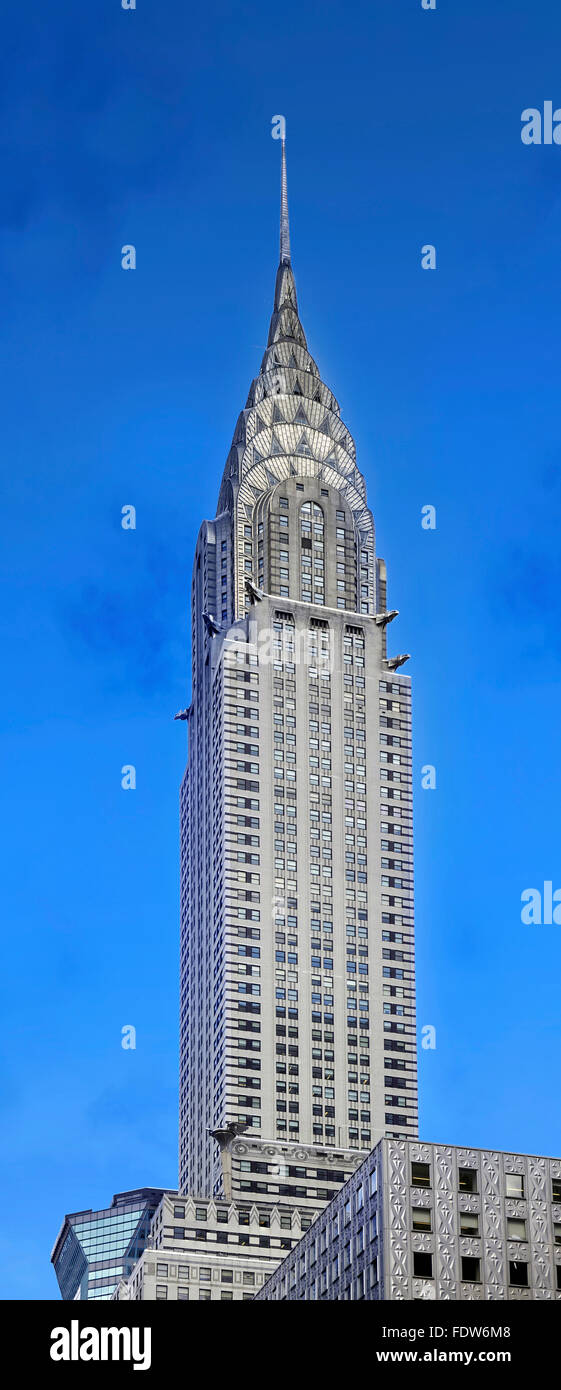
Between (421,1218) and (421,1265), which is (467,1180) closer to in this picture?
(421,1218)

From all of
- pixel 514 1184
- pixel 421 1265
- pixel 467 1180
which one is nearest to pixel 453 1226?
pixel 421 1265

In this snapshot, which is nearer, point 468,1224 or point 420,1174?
point 468,1224

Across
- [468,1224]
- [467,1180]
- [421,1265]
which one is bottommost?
[421,1265]

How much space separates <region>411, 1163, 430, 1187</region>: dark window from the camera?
151375 mm

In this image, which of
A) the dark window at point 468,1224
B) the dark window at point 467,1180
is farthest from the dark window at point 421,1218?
the dark window at point 467,1180

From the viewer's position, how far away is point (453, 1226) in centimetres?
15025

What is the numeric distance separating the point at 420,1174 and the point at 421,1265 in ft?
19.1

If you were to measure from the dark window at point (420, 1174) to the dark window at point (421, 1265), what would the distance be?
Answer: 439 centimetres

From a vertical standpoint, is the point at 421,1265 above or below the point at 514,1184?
below

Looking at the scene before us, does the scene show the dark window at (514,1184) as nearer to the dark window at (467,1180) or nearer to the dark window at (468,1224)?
the dark window at (467,1180)

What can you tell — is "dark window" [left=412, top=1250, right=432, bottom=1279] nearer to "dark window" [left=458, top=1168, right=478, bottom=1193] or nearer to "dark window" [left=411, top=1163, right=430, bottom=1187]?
"dark window" [left=411, top=1163, right=430, bottom=1187]
